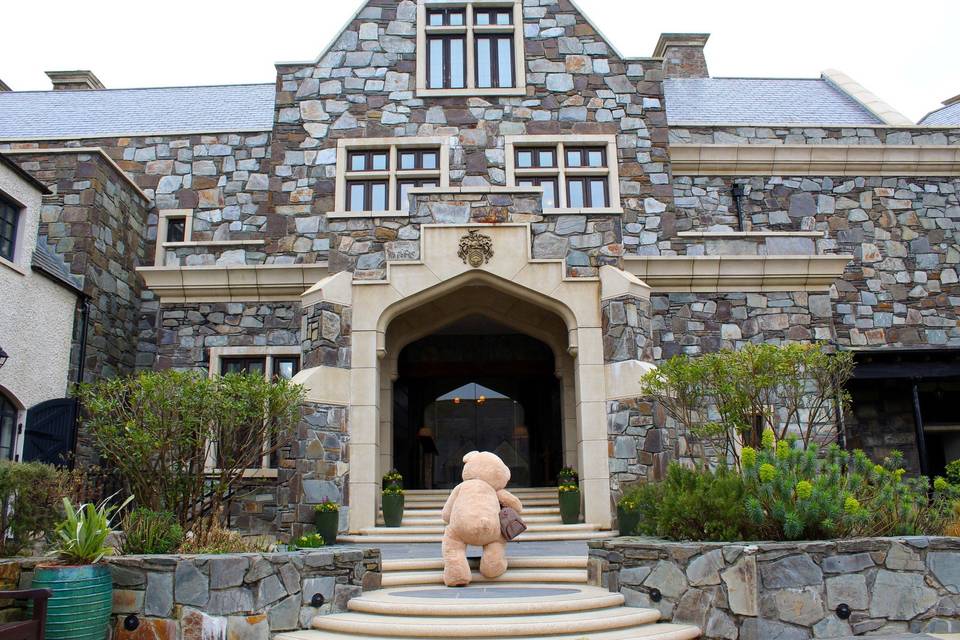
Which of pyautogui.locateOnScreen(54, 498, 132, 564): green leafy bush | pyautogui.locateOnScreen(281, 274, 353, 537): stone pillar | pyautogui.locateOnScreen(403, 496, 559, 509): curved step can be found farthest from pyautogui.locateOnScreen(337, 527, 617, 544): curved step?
pyautogui.locateOnScreen(54, 498, 132, 564): green leafy bush

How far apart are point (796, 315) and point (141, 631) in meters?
11.7

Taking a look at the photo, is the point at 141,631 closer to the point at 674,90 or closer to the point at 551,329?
the point at 551,329

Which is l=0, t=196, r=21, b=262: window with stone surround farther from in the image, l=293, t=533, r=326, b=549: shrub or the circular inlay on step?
the circular inlay on step

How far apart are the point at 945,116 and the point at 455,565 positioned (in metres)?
18.5

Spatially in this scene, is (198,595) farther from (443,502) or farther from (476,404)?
(476,404)

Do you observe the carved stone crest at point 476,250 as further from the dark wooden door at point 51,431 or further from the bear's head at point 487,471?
the dark wooden door at point 51,431

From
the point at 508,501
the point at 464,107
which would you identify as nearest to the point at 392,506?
the point at 508,501

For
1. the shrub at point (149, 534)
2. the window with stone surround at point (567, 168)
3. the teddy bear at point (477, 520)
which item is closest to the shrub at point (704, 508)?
the teddy bear at point (477, 520)

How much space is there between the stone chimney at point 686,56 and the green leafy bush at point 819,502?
1589cm

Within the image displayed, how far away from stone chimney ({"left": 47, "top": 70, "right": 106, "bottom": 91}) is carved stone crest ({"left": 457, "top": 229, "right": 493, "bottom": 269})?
49.3 feet

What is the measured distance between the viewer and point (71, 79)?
22.2 m

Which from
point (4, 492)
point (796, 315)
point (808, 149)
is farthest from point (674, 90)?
point (4, 492)

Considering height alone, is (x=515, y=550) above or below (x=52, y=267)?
below

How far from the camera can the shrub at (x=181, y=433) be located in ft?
28.5
